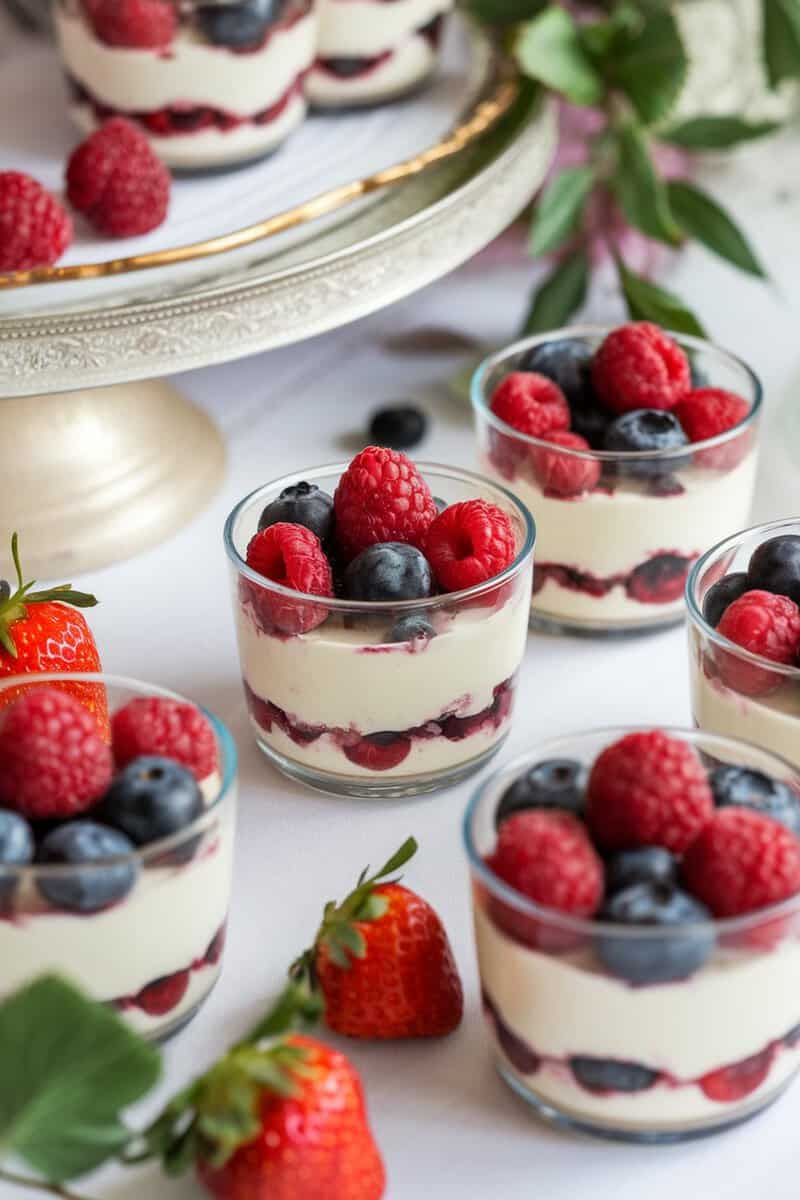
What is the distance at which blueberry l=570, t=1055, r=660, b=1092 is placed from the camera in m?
0.78

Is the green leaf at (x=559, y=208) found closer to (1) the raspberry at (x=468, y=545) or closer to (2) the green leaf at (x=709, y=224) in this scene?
(2) the green leaf at (x=709, y=224)

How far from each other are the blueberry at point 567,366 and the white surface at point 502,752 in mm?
207

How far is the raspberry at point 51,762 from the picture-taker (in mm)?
805

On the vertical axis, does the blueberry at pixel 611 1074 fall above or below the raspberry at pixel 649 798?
below

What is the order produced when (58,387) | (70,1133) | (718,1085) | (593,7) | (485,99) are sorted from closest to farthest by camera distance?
(70,1133) → (718,1085) → (58,387) → (485,99) → (593,7)

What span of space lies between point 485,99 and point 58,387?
590mm

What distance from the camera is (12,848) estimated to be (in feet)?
2.58

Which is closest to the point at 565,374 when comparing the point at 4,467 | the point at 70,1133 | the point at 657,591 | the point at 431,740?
the point at 657,591

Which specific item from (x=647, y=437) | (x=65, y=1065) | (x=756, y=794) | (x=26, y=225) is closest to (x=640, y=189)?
(x=647, y=437)

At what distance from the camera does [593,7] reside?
1.72 metres

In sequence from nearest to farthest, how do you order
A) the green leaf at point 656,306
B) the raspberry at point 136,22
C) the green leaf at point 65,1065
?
the green leaf at point 65,1065
the raspberry at point 136,22
the green leaf at point 656,306

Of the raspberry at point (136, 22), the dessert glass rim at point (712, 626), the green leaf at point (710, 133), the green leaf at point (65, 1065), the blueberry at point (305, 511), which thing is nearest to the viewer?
the green leaf at point (65, 1065)

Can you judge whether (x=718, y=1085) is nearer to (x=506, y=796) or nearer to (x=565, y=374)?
(x=506, y=796)

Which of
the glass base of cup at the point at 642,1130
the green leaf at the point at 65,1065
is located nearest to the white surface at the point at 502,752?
the glass base of cup at the point at 642,1130
